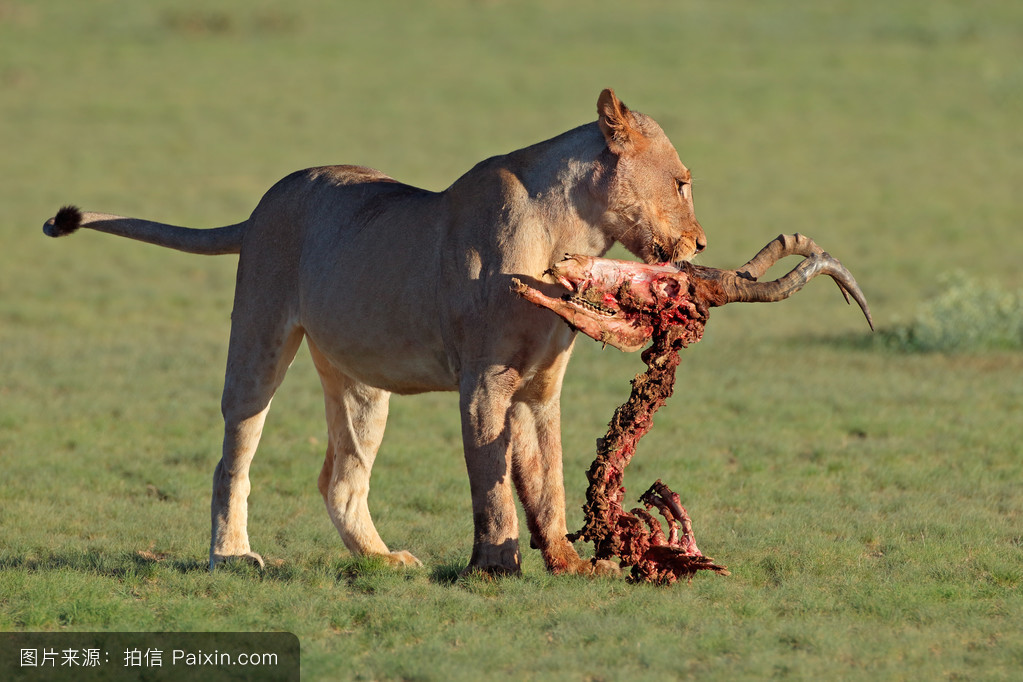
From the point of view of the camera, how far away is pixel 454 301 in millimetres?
6738

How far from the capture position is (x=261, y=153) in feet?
90.5

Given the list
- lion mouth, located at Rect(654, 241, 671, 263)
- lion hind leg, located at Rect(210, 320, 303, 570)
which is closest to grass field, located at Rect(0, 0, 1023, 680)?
lion hind leg, located at Rect(210, 320, 303, 570)

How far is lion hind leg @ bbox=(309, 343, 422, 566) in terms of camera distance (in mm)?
7656

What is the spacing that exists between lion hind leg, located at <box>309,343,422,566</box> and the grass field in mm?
266

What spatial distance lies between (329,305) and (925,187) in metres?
20.0

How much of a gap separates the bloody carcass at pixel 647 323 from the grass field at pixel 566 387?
25cm

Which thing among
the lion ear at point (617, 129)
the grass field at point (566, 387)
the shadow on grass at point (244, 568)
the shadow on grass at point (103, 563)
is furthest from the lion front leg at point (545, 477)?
the shadow on grass at point (103, 563)

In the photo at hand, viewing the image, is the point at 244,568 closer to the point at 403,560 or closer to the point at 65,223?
the point at 403,560

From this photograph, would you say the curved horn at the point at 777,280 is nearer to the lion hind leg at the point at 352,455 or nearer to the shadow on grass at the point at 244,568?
the shadow on grass at the point at 244,568

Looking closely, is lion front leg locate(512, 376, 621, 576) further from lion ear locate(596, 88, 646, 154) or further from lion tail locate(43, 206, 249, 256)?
lion tail locate(43, 206, 249, 256)

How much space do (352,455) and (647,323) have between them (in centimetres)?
201

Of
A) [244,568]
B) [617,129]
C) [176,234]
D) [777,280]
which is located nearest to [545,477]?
[777,280]

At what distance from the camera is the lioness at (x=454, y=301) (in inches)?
261

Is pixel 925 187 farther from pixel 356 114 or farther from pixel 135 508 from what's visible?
pixel 135 508
